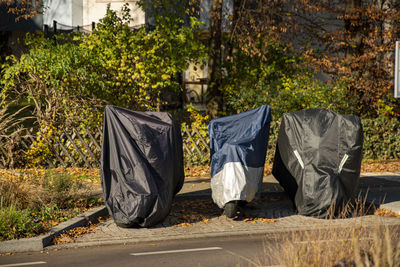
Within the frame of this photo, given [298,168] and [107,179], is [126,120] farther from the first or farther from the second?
[298,168]

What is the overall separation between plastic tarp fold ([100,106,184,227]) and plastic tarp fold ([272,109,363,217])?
2.06 meters

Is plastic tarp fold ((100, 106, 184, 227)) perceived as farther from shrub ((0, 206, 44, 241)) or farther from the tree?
the tree

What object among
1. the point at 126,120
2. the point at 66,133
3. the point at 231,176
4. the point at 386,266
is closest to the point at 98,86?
the point at 66,133

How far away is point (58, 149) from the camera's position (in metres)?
13.6

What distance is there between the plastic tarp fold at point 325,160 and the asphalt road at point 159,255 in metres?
1.53

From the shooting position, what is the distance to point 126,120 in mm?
8414

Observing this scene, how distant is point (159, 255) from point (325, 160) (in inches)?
130

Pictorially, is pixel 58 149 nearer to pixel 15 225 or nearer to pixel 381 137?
pixel 15 225

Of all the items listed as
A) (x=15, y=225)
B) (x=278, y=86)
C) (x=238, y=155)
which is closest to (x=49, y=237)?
(x=15, y=225)

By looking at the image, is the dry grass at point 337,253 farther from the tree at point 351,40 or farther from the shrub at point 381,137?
the tree at point 351,40

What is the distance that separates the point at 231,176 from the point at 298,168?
1.32 m

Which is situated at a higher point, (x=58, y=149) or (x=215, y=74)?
(x=215, y=74)

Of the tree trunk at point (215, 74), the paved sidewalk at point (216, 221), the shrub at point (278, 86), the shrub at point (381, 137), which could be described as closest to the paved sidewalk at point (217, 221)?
the paved sidewalk at point (216, 221)

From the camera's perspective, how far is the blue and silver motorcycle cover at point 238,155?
323 inches
